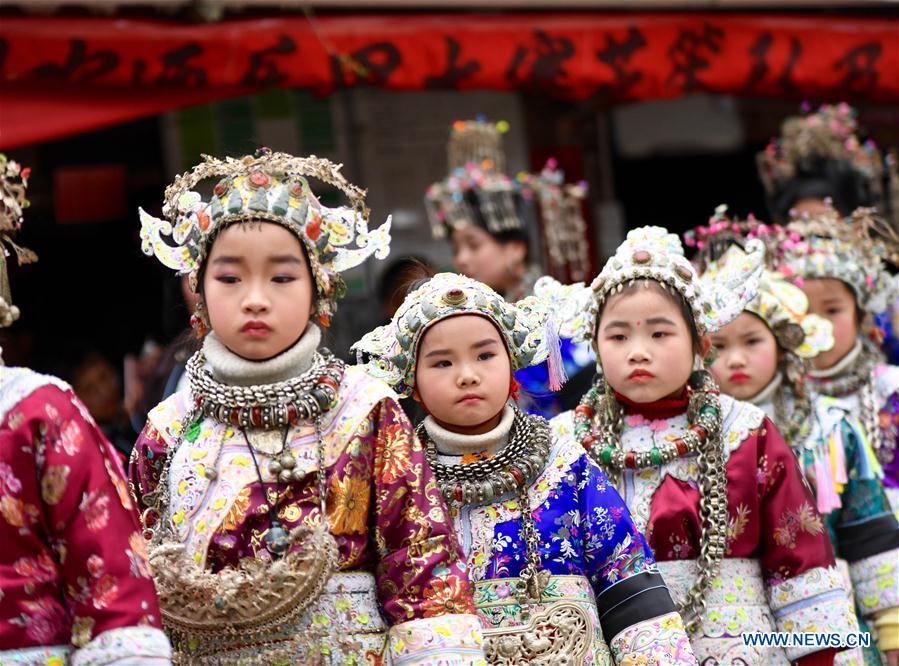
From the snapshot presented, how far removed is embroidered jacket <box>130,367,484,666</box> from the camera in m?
2.93

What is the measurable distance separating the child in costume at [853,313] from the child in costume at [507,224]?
854mm

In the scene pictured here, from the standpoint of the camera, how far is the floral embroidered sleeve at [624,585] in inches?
131

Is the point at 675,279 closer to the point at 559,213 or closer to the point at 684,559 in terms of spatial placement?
the point at 684,559

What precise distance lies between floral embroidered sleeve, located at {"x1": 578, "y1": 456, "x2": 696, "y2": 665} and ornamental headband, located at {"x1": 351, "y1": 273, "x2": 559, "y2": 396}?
39 cm

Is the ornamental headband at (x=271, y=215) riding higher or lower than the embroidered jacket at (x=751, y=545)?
higher

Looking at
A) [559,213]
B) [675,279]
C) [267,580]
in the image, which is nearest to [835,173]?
[559,213]

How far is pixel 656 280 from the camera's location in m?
3.87

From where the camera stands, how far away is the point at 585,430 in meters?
3.90

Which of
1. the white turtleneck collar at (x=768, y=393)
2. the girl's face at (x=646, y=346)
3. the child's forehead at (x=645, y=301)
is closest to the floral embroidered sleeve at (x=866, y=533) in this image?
the white turtleneck collar at (x=768, y=393)

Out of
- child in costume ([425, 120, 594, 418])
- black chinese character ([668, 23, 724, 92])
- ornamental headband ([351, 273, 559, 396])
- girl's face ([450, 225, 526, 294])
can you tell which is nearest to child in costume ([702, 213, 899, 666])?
child in costume ([425, 120, 594, 418])

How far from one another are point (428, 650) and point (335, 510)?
349 millimetres

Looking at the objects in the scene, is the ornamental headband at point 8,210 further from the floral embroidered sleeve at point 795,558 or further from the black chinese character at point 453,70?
the black chinese character at point 453,70

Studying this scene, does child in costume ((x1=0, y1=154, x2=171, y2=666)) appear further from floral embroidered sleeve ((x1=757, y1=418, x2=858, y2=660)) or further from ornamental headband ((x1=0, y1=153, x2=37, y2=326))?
floral embroidered sleeve ((x1=757, y1=418, x2=858, y2=660))

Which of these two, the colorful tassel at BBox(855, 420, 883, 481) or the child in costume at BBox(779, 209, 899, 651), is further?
the child in costume at BBox(779, 209, 899, 651)
